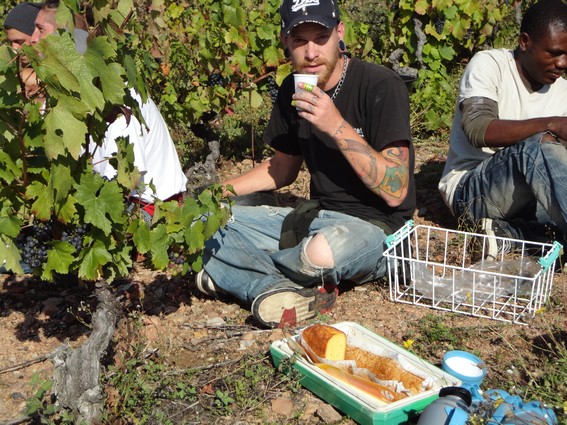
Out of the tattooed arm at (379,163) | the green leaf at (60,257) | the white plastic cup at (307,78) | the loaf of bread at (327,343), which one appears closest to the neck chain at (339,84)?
the tattooed arm at (379,163)

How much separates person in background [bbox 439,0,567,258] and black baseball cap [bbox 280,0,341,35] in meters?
1.03

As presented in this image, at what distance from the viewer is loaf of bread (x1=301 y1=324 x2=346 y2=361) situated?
9.68 ft

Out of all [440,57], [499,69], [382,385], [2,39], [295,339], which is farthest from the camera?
[440,57]

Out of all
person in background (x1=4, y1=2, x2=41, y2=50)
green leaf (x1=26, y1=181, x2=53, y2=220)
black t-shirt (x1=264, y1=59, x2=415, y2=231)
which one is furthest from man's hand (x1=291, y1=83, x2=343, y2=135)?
person in background (x1=4, y1=2, x2=41, y2=50)

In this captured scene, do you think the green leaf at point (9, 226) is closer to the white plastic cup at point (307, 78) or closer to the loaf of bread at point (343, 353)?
the loaf of bread at point (343, 353)

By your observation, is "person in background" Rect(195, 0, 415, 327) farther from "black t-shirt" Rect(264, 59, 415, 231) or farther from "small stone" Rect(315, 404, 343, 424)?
"small stone" Rect(315, 404, 343, 424)

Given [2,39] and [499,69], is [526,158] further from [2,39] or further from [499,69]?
[2,39]

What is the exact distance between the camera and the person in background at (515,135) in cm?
385

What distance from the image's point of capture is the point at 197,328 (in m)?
3.58

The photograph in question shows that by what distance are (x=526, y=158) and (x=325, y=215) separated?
1025mm

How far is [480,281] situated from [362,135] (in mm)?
918

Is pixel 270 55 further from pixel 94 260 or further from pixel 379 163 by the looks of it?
pixel 94 260

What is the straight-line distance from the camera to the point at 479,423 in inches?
91.6

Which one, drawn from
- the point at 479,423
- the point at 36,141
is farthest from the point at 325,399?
the point at 36,141
